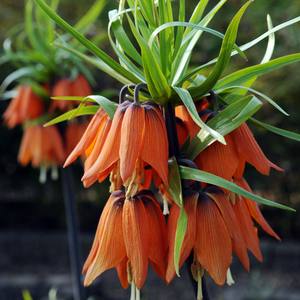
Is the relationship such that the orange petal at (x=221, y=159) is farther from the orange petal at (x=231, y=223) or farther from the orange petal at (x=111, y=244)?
the orange petal at (x=111, y=244)

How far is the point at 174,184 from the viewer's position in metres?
0.53

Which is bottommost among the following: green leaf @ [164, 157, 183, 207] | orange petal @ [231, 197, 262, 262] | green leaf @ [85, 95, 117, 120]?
orange petal @ [231, 197, 262, 262]

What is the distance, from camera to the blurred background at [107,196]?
122 inches

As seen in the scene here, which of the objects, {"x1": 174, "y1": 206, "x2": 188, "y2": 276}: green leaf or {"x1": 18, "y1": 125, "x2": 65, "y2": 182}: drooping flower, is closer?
{"x1": 174, "y1": 206, "x2": 188, "y2": 276}: green leaf

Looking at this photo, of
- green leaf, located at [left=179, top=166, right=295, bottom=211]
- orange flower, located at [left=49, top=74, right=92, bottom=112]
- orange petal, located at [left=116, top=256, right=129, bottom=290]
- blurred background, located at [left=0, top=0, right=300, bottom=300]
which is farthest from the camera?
blurred background, located at [left=0, top=0, right=300, bottom=300]

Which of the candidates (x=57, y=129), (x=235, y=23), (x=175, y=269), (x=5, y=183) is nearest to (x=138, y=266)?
(x=175, y=269)

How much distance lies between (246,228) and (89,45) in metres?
0.39

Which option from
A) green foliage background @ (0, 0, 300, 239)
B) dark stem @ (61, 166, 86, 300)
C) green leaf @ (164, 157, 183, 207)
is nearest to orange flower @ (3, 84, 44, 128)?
dark stem @ (61, 166, 86, 300)

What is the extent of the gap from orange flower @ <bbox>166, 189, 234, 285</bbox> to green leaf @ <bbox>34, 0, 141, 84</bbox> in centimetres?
23

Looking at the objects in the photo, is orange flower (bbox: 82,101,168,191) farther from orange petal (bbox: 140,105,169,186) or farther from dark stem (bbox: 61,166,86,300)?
dark stem (bbox: 61,166,86,300)

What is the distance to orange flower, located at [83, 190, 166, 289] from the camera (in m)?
0.52

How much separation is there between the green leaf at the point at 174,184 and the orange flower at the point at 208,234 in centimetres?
2

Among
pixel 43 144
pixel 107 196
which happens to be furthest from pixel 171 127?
pixel 107 196

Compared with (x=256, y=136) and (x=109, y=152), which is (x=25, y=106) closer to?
(x=109, y=152)
